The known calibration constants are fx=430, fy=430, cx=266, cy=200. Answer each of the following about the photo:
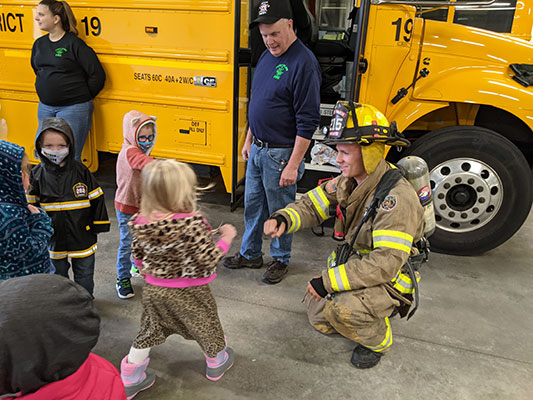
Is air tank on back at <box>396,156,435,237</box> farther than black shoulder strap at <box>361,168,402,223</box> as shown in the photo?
Yes

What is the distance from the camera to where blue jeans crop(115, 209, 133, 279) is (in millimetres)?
2666

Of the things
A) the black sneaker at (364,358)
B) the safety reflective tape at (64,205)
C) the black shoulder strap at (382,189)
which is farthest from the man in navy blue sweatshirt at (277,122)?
the safety reflective tape at (64,205)

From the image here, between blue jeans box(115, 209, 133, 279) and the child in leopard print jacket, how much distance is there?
82 centimetres

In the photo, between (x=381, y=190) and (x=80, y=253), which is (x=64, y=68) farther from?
(x=381, y=190)

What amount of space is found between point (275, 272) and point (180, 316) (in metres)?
1.27

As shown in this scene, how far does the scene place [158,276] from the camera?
180cm

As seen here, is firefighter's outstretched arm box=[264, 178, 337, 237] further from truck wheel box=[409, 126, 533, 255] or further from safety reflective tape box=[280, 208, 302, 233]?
truck wheel box=[409, 126, 533, 255]

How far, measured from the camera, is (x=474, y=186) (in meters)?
3.46

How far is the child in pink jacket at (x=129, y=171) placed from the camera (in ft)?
8.18

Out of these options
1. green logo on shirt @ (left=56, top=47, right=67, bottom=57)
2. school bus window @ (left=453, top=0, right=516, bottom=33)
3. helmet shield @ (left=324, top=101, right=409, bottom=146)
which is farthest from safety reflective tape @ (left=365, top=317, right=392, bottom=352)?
green logo on shirt @ (left=56, top=47, right=67, bottom=57)

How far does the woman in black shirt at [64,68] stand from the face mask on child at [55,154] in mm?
1695

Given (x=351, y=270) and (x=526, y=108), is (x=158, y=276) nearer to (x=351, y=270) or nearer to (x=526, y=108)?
(x=351, y=270)

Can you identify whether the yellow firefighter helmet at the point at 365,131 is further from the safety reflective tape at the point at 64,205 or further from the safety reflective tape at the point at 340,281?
the safety reflective tape at the point at 64,205

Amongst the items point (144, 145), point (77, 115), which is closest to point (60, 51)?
point (77, 115)
